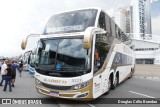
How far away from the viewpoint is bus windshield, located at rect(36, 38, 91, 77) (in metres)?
8.24

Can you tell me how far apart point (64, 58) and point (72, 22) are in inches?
67.0

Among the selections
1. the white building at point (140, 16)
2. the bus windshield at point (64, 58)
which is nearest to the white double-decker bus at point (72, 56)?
the bus windshield at point (64, 58)

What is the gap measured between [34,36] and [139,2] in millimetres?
118234

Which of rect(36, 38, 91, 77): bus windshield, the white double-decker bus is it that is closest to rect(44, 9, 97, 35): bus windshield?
the white double-decker bus

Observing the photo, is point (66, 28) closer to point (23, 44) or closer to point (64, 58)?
point (64, 58)

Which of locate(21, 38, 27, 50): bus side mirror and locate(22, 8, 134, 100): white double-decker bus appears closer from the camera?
locate(22, 8, 134, 100): white double-decker bus

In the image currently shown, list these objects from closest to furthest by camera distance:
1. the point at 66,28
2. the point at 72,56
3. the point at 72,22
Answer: the point at 72,56, the point at 66,28, the point at 72,22

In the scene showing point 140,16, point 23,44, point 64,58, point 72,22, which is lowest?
point 64,58

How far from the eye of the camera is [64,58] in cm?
840

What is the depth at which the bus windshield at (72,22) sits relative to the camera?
8.98 metres

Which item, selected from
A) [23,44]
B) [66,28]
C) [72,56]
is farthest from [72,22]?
[23,44]

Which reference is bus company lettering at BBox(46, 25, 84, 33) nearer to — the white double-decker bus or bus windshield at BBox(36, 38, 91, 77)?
the white double-decker bus

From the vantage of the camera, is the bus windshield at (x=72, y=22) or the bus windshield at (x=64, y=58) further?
the bus windshield at (x=72, y=22)

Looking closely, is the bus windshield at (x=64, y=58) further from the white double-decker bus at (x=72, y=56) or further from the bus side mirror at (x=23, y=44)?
the bus side mirror at (x=23, y=44)
